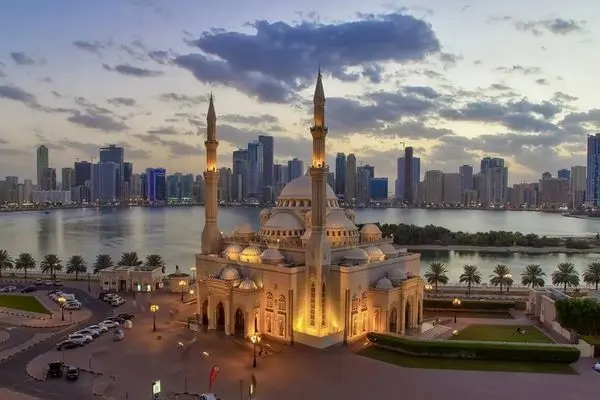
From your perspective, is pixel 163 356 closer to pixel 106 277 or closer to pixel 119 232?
pixel 106 277

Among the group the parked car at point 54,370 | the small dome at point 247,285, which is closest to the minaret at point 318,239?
the small dome at point 247,285

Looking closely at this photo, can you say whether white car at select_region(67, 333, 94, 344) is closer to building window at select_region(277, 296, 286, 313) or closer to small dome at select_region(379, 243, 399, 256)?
building window at select_region(277, 296, 286, 313)

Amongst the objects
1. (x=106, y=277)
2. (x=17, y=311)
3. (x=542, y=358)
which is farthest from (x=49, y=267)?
(x=542, y=358)

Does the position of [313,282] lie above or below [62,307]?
above

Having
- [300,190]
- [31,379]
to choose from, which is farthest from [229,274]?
[31,379]

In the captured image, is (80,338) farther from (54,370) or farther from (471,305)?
(471,305)

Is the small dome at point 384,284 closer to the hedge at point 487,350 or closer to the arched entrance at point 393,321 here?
the arched entrance at point 393,321
